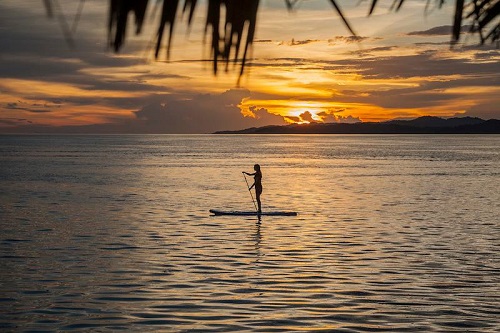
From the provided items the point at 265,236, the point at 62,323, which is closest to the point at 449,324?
the point at 62,323

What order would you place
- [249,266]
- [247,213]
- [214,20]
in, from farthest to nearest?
[247,213]
[249,266]
[214,20]

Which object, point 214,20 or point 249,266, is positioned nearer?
point 214,20

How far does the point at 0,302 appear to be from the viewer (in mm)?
17500

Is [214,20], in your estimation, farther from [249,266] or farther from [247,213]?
[247,213]

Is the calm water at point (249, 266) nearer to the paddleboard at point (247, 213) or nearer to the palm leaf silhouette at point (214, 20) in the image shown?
the paddleboard at point (247, 213)

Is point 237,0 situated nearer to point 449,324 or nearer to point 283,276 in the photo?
point 449,324

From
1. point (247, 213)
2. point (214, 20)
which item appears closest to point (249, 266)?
point (247, 213)

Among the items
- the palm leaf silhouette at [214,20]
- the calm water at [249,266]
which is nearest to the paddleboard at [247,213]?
the calm water at [249,266]

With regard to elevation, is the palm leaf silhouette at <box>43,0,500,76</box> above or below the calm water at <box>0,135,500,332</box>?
above

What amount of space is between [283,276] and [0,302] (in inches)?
256

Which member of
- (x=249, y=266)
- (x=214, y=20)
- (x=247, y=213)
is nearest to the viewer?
(x=214, y=20)

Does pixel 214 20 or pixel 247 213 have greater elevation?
pixel 214 20

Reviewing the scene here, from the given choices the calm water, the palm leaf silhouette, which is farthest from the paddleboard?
the palm leaf silhouette

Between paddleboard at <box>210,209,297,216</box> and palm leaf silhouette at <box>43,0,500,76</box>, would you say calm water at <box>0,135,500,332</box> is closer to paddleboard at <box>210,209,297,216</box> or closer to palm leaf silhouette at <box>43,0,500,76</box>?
paddleboard at <box>210,209,297,216</box>
